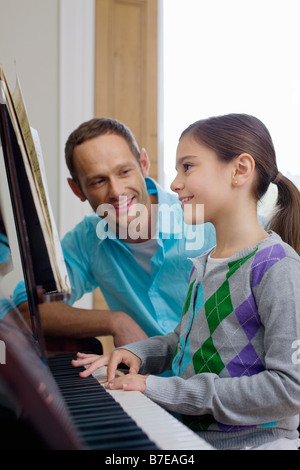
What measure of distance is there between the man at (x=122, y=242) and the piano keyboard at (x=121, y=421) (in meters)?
0.61

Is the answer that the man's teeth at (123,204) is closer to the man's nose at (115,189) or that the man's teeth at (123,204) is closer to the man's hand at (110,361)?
the man's nose at (115,189)

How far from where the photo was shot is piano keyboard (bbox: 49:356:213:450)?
1.52 feet

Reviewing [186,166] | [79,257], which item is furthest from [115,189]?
[186,166]

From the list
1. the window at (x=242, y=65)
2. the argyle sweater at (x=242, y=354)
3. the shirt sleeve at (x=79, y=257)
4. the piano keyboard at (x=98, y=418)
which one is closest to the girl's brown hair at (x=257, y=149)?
the argyle sweater at (x=242, y=354)

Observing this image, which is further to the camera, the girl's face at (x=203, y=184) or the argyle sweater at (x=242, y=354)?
the girl's face at (x=203, y=184)

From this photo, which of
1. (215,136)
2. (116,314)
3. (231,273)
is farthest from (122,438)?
(116,314)

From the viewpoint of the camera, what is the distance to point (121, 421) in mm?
528

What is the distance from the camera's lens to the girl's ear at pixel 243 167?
3.18 feet

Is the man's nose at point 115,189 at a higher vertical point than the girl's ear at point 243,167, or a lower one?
lower

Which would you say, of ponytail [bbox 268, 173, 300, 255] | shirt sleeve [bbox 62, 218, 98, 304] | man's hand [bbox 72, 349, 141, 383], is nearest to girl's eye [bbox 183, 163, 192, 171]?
ponytail [bbox 268, 173, 300, 255]

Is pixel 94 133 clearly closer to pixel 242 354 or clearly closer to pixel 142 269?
pixel 142 269

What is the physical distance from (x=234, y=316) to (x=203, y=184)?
27 centimetres

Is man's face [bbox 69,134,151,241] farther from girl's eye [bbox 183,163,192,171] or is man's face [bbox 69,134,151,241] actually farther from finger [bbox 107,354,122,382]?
finger [bbox 107,354,122,382]

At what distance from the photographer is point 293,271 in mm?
783
